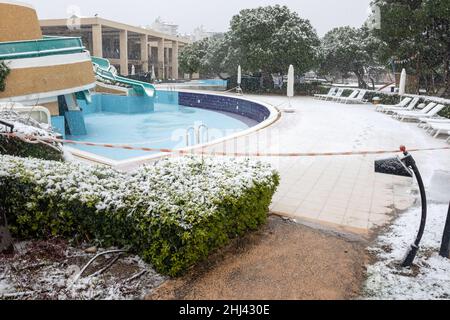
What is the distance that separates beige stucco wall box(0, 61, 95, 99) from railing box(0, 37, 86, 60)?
18.8 inches

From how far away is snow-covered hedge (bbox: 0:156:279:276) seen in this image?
3236 mm

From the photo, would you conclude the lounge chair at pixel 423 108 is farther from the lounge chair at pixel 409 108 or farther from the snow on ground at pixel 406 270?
the snow on ground at pixel 406 270

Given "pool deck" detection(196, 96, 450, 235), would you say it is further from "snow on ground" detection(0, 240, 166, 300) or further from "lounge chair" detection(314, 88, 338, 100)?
"lounge chair" detection(314, 88, 338, 100)

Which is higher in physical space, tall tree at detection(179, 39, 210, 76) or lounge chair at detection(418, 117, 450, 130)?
tall tree at detection(179, 39, 210, 76)

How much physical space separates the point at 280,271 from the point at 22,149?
15.0ft

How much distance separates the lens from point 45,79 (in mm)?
13125

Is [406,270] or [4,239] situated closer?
[406,270]

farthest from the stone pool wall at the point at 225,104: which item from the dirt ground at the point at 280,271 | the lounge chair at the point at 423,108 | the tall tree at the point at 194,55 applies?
the dirt ground at the point at 280,271

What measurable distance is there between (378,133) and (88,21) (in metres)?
30.2

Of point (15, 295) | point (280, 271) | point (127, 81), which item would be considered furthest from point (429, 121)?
point (127, 81)

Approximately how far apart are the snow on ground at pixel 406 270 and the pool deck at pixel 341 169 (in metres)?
0.36

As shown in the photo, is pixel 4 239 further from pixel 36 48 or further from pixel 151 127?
pixel 151 127

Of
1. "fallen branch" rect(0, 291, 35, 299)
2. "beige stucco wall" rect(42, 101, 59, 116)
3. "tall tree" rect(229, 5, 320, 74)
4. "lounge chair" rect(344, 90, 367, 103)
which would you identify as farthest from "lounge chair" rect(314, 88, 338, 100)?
"fallen branch" rect(0, 291, 35, 299)
